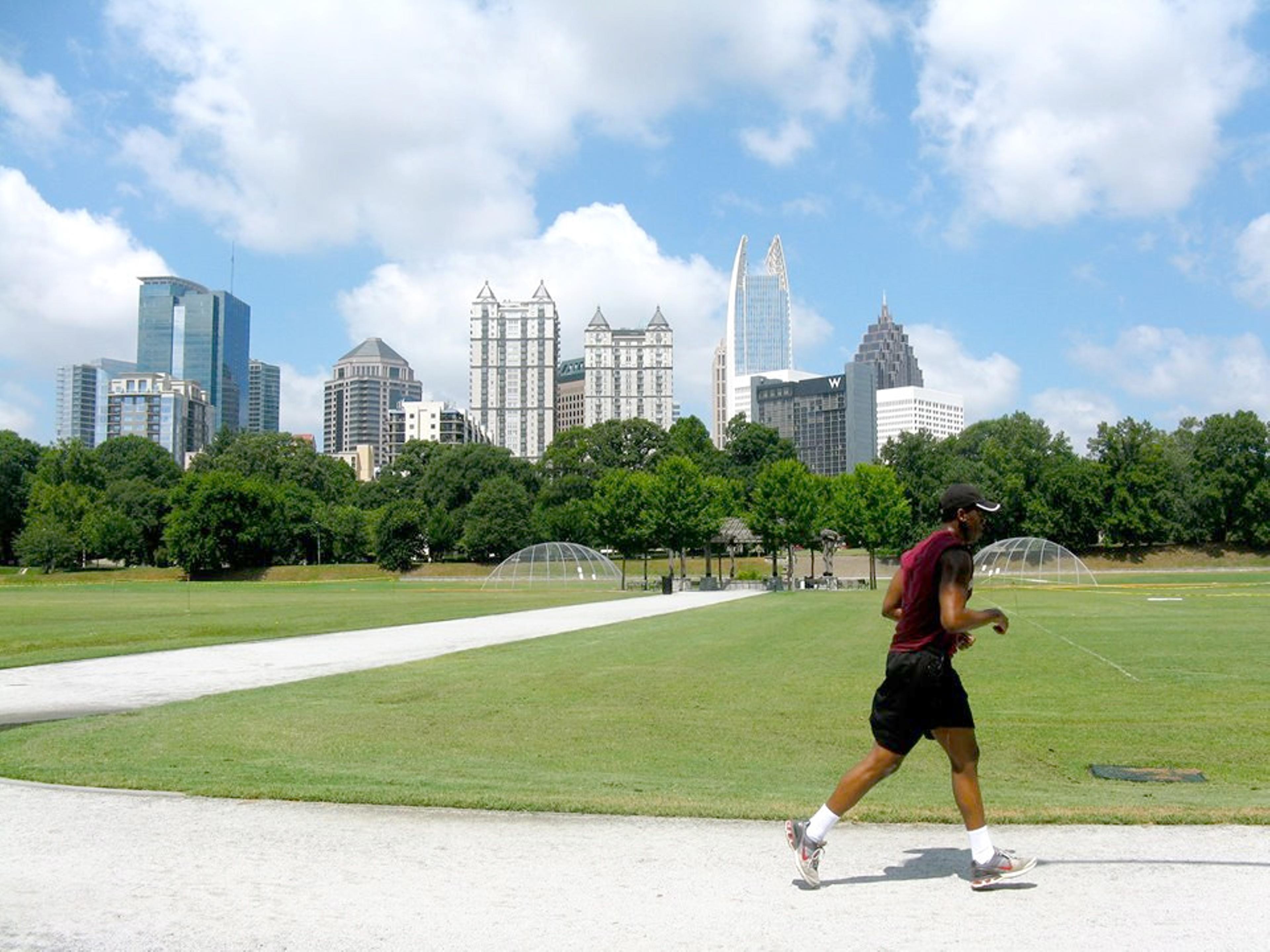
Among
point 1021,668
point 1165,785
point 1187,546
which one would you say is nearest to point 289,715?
point 1165,785

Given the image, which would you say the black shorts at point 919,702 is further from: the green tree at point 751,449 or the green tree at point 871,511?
the green tree at point 751,449

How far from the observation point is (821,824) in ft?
19.1

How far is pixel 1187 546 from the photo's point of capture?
106 m

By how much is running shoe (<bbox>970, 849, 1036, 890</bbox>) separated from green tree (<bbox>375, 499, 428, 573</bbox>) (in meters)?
104

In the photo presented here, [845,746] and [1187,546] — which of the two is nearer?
[845,746]

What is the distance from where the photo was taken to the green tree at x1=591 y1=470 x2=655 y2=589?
77938 millimetres

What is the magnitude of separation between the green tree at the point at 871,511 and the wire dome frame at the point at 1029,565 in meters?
7.37

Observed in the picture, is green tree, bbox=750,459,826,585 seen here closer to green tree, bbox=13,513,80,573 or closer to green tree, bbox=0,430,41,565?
green tree, bbox=13,513,80,573

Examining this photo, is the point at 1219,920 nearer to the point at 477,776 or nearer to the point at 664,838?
the point at 664,838

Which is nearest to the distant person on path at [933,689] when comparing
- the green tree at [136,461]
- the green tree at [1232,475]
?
the green tree at [1232,475]

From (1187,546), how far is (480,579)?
69.9 metres

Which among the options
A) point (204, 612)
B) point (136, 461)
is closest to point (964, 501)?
point (204, 612)

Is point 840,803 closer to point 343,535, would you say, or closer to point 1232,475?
point 1232,475

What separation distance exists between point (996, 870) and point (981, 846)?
0.14 m
